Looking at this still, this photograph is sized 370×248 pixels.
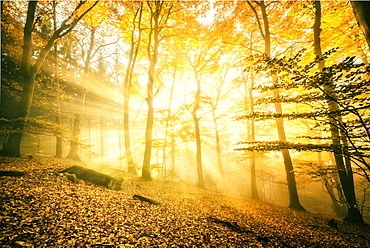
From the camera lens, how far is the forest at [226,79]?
3600 millimetres

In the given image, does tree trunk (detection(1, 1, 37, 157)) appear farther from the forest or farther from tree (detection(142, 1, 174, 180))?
tree (detection(142, 1, 174, 180))

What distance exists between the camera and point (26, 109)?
8664mm

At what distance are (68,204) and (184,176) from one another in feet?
114

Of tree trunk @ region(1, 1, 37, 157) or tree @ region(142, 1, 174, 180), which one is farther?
tree @ region(142, 1, 174, 180)

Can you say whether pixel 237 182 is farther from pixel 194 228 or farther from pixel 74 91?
pixel 74 91

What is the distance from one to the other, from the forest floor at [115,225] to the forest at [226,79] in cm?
185


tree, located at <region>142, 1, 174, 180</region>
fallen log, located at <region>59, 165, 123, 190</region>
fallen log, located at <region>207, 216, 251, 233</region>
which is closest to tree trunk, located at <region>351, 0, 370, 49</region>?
fallen log, located at <region>207, 216, 251, 233</region>

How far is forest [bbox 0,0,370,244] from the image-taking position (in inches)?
142

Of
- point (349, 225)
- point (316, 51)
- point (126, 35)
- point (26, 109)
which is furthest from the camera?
point (126, 35)

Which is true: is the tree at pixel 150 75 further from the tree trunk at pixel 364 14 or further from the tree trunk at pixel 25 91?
the tree trunk at pixel 364 14

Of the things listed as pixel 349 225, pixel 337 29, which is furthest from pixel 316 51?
pixel 349 225

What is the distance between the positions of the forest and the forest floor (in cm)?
185

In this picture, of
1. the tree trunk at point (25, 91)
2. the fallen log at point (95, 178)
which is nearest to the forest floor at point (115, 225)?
the fallen log at point (95, 178)

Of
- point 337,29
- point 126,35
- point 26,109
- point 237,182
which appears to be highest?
point 126,35
